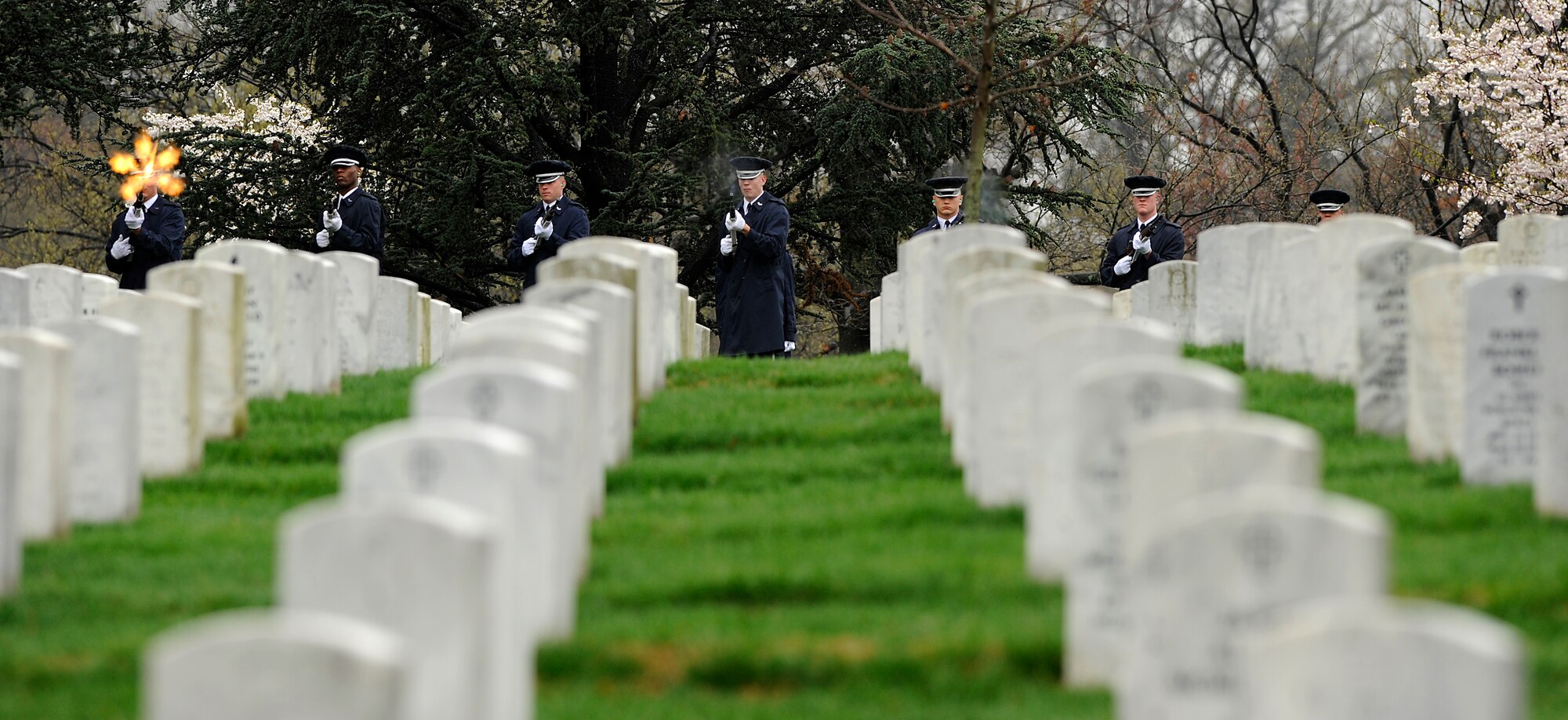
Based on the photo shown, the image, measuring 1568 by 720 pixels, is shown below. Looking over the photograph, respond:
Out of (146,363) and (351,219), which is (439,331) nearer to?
(351,219)

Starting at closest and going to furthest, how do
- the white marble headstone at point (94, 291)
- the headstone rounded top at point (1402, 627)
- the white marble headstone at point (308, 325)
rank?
the headstone rounded top at point (1402, 627) → the white marble headstone at point (308, 325) → the white marble headstone at point (94, 291)

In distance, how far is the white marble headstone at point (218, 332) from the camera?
8.60 m

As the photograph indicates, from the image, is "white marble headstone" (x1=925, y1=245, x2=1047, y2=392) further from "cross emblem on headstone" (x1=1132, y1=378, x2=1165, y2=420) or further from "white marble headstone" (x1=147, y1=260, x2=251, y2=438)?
"white marble headstone" (x1=147, y1=260, x2=251, y2=438)

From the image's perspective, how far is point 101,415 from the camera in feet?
22.7

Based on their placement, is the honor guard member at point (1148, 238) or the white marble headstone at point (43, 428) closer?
the white marble headstone at point (43, 428)

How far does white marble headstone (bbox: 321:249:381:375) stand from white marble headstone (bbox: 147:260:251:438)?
9.01ft

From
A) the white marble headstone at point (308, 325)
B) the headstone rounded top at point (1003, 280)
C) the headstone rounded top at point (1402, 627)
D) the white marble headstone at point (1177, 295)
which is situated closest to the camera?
the headstone rounded top at point (1402, 627)

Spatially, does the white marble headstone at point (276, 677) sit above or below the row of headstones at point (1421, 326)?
below

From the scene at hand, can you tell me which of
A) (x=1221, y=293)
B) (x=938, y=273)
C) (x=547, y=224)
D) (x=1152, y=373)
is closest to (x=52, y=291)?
(x=547, y=224)

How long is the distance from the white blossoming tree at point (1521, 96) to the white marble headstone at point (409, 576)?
18.8 meters

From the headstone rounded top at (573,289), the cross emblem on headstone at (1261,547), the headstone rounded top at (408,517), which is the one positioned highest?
the headstone rounded top at (573,289)

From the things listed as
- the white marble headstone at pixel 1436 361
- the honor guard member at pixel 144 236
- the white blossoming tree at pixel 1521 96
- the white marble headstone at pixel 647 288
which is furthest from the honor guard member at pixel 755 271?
the white blossoming tree at pixel 1521 96

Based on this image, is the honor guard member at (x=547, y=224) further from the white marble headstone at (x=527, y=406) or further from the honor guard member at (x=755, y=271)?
the white marble headstone at (x=527, y=406)

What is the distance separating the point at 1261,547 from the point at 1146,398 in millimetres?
1115
